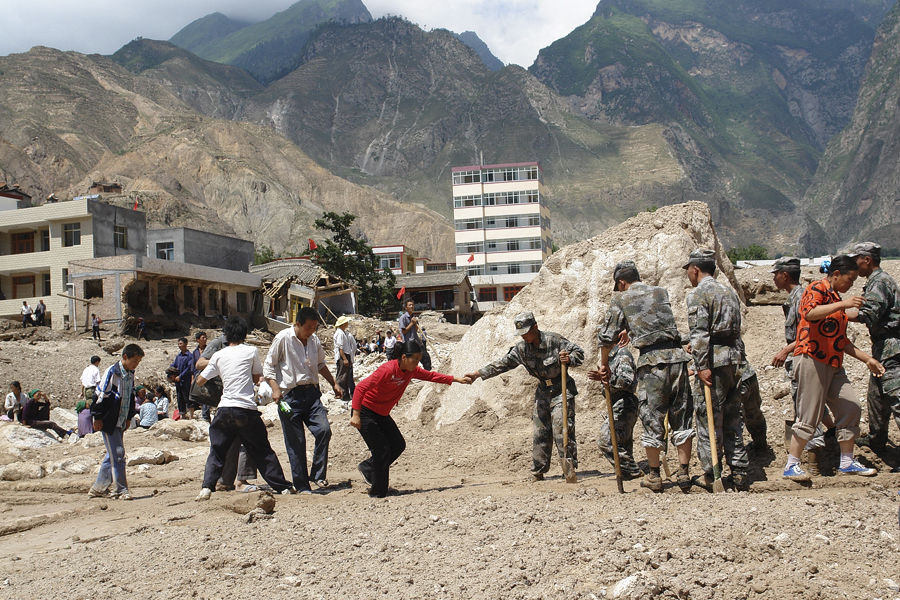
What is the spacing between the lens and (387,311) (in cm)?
4847

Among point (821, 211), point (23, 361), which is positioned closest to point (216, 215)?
point (23, 361)

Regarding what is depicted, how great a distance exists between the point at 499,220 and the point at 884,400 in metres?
63.6

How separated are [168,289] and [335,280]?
34.8 feet

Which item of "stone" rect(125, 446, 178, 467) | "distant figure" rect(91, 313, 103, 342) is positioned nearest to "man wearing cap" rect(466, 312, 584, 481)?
"stone" rect(125, 446, 178, 467)

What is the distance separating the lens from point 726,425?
6.00 meters

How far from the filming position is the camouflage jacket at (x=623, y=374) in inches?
267

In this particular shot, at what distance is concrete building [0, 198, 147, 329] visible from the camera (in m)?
35.5

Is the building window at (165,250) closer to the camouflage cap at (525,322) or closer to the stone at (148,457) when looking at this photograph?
the stone at (148,457)

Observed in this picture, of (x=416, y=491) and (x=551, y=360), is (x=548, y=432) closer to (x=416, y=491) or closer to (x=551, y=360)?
(x=551, y=360)

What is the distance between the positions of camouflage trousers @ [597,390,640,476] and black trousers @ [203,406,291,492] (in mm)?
2993

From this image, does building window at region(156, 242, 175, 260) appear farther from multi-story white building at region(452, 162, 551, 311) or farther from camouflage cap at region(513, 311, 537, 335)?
camouflage cap at region(513, 311, 537, 335)

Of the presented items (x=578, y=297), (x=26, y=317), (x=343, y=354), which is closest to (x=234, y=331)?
(x=578, y=297)

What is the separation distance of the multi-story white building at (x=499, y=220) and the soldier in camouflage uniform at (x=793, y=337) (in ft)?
196

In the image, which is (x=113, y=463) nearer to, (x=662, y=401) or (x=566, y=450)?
(x=566, y=450)
